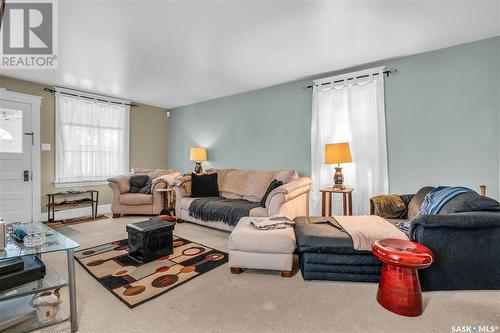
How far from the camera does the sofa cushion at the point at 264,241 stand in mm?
2072

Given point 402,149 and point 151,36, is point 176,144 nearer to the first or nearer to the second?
point 151,36

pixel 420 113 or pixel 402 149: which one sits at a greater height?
pixel 420 113

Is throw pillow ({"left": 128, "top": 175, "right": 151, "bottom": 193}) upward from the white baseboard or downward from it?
upward

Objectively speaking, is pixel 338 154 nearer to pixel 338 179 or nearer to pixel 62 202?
pixel 338 179

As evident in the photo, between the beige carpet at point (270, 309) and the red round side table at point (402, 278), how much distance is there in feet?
0.20

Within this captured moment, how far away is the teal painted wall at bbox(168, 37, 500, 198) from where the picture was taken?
106 inches

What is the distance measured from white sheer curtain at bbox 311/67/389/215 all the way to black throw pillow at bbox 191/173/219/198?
1652mm

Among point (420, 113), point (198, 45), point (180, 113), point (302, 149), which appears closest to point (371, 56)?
point (420, 113)

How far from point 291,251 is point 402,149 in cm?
227

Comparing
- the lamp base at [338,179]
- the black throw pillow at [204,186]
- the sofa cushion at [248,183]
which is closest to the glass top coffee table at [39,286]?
the black throw pillow at [204,186]

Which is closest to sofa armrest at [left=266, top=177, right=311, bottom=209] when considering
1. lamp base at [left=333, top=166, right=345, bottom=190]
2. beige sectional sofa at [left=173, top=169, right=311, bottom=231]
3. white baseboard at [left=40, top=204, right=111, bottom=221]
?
beige sectional sofa at [left=173, top=169, right=311, bottom=231]

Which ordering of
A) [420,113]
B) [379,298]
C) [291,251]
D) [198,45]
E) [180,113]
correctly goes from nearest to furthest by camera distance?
[379,298]
[291,251]
[198,45]
[420,113]
[180,113]

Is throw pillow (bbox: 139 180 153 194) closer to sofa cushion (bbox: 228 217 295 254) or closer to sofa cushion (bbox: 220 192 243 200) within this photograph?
sofa cushion (bbox: 220 192 243 200)

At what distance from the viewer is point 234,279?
2.08 meters
